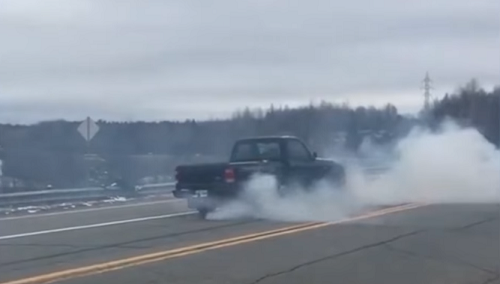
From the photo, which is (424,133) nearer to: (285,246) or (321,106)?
(285,246)

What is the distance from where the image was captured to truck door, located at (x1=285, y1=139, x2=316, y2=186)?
26.0 metres

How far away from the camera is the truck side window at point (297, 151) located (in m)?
26.3

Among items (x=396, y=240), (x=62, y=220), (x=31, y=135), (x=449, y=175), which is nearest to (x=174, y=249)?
(x=396, y=240)

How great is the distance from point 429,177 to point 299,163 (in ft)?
33.1

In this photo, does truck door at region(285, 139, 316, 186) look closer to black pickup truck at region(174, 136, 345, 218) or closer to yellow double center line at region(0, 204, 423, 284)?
black pickup truck at region(174, 136, 345, 218)

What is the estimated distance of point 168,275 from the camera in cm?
1358

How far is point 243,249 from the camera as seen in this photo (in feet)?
55.1

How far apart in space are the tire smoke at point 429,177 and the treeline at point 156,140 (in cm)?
998

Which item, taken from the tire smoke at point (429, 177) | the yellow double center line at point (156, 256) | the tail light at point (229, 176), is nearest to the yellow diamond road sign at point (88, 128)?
the tire smoke at point (429, 177)

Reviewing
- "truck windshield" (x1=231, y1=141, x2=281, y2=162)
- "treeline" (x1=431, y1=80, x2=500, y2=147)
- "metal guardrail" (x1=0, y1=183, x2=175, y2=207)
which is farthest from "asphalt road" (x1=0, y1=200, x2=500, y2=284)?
"treeline" (x1=431, y1=80, x2=500, y2=147)

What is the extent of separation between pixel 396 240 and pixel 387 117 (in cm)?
4917

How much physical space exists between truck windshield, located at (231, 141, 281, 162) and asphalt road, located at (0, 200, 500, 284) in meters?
2.92

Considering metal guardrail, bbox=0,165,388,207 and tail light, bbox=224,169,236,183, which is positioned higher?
tail light, bbox=224,169,236,183

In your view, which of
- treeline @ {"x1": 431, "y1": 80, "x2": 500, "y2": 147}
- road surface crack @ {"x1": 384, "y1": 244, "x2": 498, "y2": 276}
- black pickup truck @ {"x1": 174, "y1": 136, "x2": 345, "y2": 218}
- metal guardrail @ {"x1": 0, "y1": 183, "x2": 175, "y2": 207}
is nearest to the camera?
road surface crack @ {"x1": 384, "y1": 244, "x2": 498, "y2": 276}
